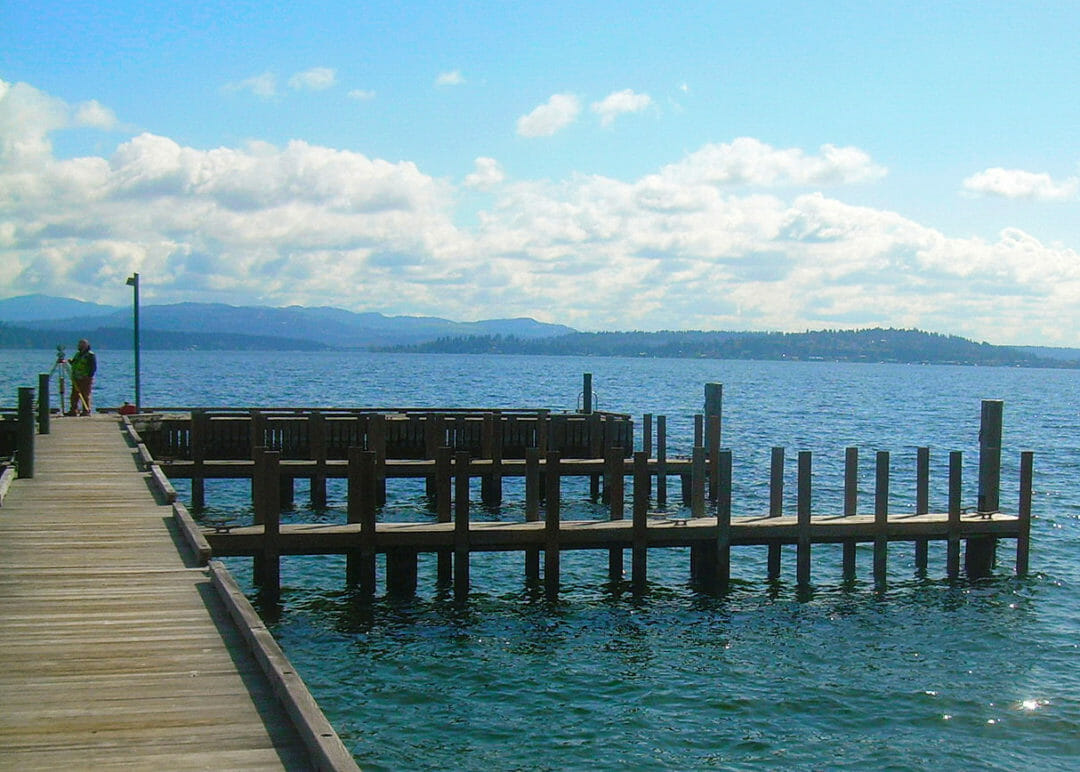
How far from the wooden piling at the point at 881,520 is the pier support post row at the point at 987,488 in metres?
2.18

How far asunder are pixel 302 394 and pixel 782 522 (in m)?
73.8

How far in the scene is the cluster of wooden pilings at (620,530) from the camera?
16.9m

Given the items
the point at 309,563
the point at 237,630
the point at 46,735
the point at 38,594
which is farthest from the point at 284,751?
the point at 309,563

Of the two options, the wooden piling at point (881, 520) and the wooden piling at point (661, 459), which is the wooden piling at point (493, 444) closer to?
the wooden piling at point (661, 459)

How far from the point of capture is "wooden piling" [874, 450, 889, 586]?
1931 cm

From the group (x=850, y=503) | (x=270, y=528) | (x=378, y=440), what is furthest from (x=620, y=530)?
(x=378, y=440)

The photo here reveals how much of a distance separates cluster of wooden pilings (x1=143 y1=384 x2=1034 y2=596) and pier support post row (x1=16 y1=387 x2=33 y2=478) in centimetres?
379

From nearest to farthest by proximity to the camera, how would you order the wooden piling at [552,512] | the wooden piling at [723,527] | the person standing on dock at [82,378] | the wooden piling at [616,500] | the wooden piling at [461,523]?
the wooden piling at [461,523] < the wooden piling at [552,512] < the wooden piling at [723,527] < the wooden piling at [616,500] < the person standing on dock at [82,378]

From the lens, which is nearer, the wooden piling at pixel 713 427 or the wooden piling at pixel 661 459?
the wooden piling at pixel 713 427

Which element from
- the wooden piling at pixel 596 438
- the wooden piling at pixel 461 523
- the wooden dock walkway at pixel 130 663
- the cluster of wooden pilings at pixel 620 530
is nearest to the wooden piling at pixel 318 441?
the cluster of wooden pilings at pixel 620 530

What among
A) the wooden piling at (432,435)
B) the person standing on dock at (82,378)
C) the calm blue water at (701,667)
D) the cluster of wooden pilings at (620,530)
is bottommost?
the calm blue water at (701,667)

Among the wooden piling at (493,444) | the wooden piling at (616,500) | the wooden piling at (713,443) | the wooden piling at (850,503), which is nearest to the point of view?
the wooden piling at (616,500)

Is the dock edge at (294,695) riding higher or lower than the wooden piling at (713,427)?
lower

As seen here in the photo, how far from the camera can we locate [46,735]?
25.0ft
